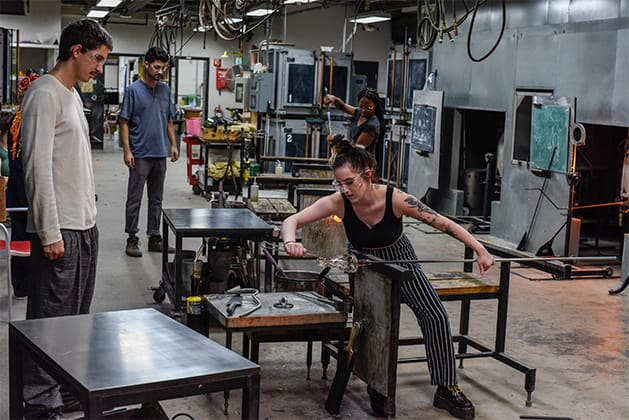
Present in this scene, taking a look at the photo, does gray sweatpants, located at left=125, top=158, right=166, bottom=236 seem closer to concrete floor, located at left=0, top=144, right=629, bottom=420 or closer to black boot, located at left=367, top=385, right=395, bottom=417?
concrete floor, located at left=0, top=144, right=629, bottom=420

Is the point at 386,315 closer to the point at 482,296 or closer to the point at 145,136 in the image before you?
the point at 482,296

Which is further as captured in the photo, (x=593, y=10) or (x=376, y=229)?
(x=593, y=10)

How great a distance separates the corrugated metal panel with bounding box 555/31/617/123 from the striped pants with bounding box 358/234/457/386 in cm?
407

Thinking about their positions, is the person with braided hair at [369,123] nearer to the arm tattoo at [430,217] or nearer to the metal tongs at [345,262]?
the arm tattoo at [430,217]

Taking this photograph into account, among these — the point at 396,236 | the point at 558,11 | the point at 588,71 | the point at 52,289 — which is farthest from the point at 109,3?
the point at 52,289

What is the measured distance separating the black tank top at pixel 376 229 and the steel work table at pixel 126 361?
144 cm

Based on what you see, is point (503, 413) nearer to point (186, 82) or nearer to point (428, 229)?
point (428, 229)

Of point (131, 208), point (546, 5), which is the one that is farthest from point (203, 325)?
point (546, 5)

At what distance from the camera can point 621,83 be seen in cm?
727

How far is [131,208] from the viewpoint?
7297 mm

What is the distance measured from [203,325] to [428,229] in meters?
5.87

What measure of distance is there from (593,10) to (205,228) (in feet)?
15.0

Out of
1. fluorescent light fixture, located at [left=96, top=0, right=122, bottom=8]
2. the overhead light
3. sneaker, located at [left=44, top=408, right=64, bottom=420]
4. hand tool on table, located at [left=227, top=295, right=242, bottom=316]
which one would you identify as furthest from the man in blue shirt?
fluorescent light fixture, located at [left=96, top=0, right=122, bottom=8]

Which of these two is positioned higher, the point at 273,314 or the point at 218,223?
the point at 218,223
